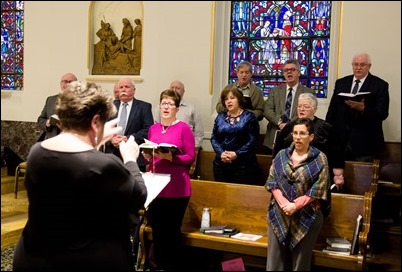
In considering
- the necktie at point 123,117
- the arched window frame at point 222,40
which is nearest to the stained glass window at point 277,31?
the arched window frame at point 222,40

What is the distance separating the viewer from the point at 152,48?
1.65m

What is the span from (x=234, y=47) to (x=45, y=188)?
931 millimetres

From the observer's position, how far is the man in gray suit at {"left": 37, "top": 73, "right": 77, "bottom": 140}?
5.45 feet

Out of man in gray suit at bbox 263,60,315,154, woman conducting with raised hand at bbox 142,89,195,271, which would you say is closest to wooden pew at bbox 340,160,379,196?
man in gray suit at bbox 263,60,315,154

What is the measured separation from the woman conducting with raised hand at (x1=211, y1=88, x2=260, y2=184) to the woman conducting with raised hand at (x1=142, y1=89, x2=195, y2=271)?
355 mm

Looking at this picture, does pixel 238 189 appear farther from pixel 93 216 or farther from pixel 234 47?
pixel 93 216

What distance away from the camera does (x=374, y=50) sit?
1712 mm

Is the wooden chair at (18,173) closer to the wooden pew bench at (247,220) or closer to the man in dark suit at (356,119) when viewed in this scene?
the wooden pew bench at (247,220)

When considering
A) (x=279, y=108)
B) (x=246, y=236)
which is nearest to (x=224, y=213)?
(x=246, y=236)

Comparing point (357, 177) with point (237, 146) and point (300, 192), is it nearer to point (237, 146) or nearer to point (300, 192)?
point (237, 146)

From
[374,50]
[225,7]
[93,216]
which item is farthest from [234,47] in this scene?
[93,216]

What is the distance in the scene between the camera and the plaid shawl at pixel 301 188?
2379 millimetres

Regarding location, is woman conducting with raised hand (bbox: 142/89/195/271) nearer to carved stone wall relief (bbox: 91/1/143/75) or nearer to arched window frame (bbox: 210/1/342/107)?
arched window frame (bbox: 210/1/342/107)

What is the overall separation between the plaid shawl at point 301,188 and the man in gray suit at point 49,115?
1.15 meters
